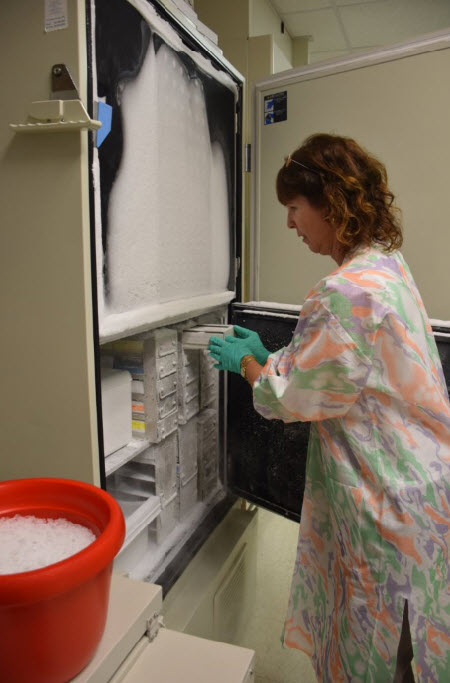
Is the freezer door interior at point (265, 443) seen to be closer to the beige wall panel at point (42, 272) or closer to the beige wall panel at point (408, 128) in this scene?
the beige wall panel at point (408, 128)

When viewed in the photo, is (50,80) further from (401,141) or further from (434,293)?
(434,293)

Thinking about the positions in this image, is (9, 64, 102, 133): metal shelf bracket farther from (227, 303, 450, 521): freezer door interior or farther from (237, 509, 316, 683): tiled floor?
(237, 509, 316, 683): tiled floor

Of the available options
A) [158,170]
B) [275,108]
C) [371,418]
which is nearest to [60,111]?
[158,170]

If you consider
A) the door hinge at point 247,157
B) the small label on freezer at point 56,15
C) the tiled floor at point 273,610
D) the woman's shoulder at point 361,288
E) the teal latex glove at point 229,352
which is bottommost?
the tiled floor at point 273,610

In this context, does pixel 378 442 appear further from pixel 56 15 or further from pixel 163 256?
pixel 56 15

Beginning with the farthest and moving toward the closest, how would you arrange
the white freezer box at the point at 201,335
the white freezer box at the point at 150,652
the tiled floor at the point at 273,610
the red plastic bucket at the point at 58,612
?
the tiled floor at the point at 273,610 < the white freezer box at the point at 201,335 < the white freezer box at the point at 150,652 < the red plastic bucket at the point at 58,612

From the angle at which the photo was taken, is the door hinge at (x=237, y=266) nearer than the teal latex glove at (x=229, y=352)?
No

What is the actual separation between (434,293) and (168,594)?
4.15 ft

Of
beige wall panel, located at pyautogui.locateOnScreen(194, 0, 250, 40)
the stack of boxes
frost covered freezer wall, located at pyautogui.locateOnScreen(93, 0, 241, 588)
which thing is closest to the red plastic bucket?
frost covered freezer wall, located at pyautogui.locateOnScreen(93, 0, 241, 588)

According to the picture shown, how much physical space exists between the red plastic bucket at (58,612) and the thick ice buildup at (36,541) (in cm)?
4

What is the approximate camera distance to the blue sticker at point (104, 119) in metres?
1.04

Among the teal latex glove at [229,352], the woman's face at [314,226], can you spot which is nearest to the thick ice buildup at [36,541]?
the teal latex glove at [229,352]

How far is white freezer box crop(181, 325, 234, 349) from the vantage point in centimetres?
156

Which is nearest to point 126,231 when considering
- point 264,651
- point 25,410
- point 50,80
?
point 50,80
